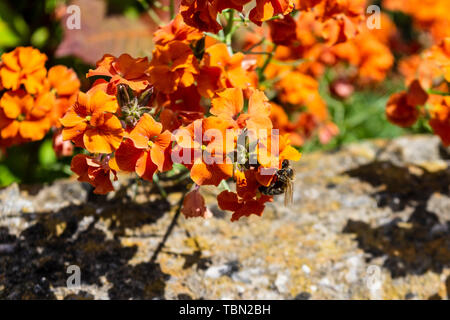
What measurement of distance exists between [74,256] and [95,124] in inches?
25.2

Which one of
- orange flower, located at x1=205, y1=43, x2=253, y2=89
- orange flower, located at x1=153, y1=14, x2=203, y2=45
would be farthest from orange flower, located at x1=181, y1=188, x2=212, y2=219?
orange flower, located at x1=153, y1=14, x2=203, y2=45

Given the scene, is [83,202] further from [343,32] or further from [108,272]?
[343,32]

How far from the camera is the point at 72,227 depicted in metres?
1.67

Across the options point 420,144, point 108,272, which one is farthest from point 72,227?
point 420,144

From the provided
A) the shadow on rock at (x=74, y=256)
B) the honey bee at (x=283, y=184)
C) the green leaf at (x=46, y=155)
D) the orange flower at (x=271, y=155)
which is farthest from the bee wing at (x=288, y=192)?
the green leaf at (x=46, y=155)

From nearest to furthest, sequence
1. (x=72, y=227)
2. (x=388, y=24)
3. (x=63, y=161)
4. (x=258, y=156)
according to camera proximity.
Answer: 1. (x=258, y=156)
2. (x=72, y=227)
3. (x=63, y=161)
4. (x=388, y=24)

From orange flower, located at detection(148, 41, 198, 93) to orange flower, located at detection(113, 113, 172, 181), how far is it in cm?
15

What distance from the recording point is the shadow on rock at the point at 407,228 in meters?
1.77

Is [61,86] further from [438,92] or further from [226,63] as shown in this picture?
[438,92]

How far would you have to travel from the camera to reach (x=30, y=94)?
151cm

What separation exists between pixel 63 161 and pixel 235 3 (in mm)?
1385

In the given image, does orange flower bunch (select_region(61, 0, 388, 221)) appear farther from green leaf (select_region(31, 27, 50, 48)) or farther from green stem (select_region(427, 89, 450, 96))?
green leaf (select_region(31, 27, 50, 48))

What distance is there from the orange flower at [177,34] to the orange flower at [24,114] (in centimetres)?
46

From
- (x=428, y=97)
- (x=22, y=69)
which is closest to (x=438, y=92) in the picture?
(x=428, y=97)
